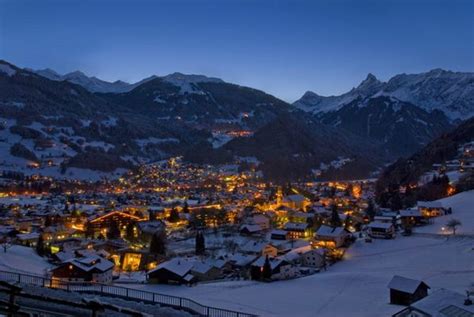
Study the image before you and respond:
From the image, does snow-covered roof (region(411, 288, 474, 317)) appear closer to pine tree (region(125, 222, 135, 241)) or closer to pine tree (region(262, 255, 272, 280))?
pine tree (region(262, 255, 272, 280))

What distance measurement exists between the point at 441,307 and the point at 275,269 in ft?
84.7

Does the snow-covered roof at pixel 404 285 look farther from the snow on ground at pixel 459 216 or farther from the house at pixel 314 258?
the snow on ground at pixel 459 216

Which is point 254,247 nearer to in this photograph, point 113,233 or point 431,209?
point 113,233

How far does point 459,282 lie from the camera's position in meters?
33.0

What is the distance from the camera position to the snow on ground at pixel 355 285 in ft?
96.3

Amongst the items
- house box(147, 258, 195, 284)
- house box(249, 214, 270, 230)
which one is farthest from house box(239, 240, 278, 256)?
house box(249, 214, 270, 230)

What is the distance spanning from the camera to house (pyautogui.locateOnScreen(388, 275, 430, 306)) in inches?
1140

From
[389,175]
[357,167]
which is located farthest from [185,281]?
[357,167]

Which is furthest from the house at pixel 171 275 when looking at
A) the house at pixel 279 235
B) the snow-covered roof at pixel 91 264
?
the house at pixel 279 235

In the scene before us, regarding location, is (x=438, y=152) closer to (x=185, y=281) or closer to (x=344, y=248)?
(x=344, y=248)

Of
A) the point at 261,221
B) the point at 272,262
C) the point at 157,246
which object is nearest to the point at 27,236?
the point at 157,246

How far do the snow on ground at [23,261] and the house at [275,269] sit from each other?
18.2 meters

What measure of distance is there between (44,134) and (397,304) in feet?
628

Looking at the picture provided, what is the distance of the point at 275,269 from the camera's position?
43.2 meters
